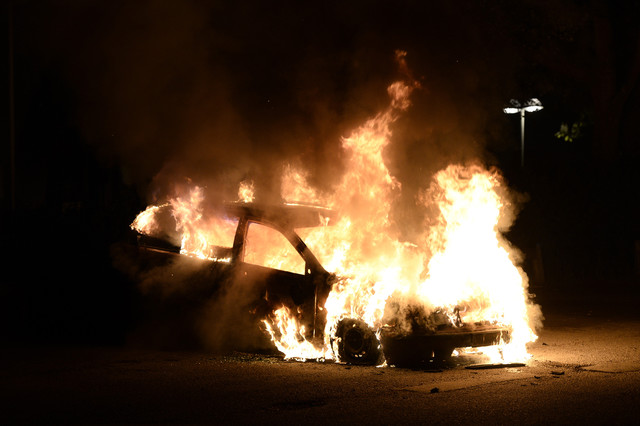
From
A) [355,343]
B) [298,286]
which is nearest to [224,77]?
[298,286]

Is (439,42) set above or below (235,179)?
above

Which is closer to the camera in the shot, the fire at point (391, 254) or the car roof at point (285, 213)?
the fire at point (391, 254)

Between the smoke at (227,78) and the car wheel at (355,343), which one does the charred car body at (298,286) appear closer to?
the car wheel at (355,343)

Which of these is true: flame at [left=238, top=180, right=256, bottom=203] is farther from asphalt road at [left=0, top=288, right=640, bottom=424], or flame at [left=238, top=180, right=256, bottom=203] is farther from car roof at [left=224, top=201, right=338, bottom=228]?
asphalt road at [left=0, top=288, right=640, bottom=424]

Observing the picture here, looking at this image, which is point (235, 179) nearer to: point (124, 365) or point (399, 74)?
point (399, 74)

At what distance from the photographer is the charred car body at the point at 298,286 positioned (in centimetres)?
877

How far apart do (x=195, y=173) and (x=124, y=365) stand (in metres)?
4.96

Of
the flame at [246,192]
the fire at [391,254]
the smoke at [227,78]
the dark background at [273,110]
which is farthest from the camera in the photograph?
the smoke at [227,78]

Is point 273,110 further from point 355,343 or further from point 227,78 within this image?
point 355,343

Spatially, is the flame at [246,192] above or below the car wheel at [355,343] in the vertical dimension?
above

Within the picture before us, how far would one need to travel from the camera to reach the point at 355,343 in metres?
9.13

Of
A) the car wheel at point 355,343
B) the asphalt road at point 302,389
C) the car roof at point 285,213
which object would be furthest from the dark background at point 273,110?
the car wheel at point 355,343

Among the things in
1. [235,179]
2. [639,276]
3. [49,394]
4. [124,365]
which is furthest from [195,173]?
[639,276]

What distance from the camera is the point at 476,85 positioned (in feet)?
64.2
